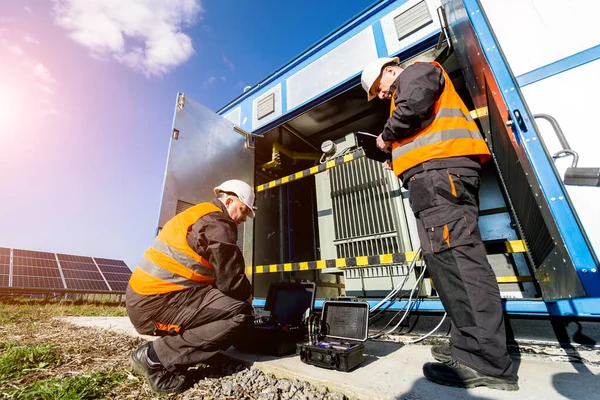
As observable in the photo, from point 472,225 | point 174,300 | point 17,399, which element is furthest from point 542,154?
point 17,399

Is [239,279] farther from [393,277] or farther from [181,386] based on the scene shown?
[393,277]

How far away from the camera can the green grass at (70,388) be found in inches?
49.4

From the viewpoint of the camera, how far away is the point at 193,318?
164cm

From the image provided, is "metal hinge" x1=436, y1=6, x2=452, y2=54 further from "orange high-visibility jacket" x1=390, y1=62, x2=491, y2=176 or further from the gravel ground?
the gravel ground

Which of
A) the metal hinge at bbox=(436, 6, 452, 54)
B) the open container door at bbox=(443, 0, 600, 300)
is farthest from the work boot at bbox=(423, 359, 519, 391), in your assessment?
the metal hinge at bbox=(436, 6, 452, 54)

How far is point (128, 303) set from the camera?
170 cm

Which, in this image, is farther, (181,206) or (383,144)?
(181,206)

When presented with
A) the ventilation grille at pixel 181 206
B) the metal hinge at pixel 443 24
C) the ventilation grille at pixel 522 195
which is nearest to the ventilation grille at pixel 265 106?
the ventilation grille at pixel 181 206

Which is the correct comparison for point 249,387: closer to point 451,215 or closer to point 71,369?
point 71,369

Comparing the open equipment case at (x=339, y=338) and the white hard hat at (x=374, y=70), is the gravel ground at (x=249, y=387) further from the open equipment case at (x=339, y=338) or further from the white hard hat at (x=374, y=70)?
the white hard hat at (x=374, y=70)

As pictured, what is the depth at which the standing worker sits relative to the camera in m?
1.26

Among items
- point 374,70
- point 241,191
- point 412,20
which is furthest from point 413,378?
point 412,20

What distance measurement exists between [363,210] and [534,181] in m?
1.75

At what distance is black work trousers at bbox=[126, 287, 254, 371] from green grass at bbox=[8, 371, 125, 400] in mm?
296
